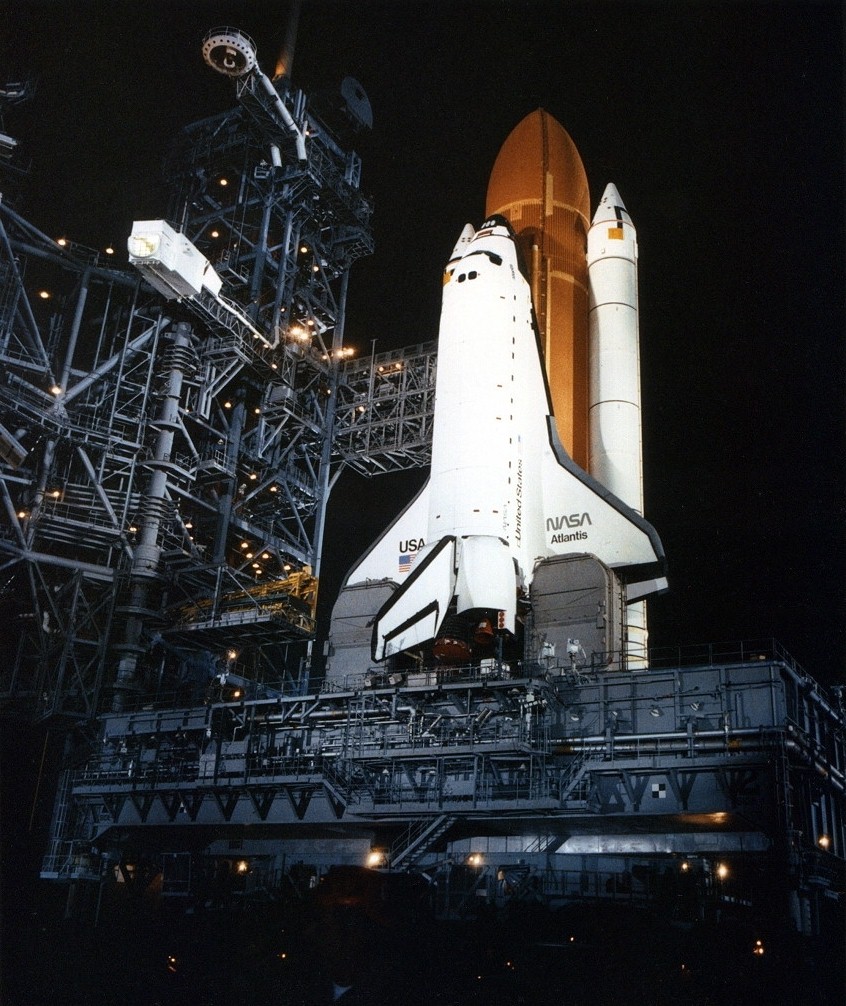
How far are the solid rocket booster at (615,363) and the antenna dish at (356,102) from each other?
15.0m

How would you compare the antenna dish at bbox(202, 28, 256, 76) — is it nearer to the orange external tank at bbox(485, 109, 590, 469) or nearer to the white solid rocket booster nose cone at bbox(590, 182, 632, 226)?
the orange external tank at bbox(485, 109, 590, 469)

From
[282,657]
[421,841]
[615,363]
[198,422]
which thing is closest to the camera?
[421,841]

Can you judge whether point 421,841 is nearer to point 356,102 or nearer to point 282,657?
point 282,657

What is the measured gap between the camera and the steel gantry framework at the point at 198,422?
111 ft

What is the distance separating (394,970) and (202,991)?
347 cm

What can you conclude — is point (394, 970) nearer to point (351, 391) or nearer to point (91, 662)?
point (91, 662)

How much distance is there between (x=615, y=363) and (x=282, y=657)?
17826 mm

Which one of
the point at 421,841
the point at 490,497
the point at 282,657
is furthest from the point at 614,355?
the point at 282,657

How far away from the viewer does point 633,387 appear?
1231 inches

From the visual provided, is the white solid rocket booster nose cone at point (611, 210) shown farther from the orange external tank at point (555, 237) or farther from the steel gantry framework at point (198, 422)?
the steel gantry framework at point (198, 422)

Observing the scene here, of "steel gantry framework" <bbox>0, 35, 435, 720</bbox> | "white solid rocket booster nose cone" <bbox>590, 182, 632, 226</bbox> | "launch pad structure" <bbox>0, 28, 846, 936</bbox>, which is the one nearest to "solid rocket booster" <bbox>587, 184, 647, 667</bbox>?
"white solid rocket booster nose cone" <bbox>590, 182, 632, 226</bbox>

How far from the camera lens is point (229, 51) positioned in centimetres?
3775

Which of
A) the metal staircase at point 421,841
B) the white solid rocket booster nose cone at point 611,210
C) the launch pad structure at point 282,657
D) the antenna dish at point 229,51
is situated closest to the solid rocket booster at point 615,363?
the white solid rocket booster nose cone at point 611,210

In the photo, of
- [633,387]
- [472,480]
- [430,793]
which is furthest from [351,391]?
[430,793]
